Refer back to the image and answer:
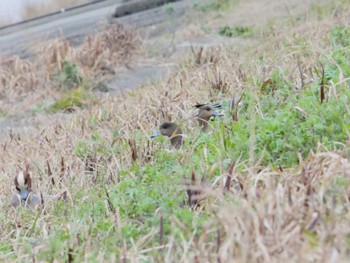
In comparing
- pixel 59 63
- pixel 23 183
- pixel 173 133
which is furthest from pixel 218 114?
pixel 59 63

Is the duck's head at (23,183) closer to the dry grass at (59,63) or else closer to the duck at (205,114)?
the duck at (205,114)

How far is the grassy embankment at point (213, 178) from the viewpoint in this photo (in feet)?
10.4

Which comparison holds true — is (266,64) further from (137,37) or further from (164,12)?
(164,12)

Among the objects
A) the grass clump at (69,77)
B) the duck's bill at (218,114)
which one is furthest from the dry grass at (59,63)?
the duck's bill at (218,114)

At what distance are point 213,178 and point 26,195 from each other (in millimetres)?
1467

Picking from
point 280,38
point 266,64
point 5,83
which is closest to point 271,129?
point 266,64

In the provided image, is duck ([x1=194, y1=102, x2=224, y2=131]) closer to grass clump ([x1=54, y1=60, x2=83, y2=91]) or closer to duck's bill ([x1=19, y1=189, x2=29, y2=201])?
duck's bill ([x1=19, y1=189, x2=29, y2=201])

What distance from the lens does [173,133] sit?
17.4 ft

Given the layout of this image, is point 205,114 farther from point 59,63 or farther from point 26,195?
point 59,63

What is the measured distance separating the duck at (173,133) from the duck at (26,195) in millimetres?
767

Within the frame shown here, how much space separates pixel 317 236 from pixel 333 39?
170 inches

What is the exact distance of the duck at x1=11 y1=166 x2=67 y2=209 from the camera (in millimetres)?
4980

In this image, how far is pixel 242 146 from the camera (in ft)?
14.6

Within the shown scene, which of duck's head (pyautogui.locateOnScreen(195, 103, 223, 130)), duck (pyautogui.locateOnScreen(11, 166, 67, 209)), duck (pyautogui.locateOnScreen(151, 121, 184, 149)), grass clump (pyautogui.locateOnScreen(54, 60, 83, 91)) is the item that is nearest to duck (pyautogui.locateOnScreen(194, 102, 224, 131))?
duck's head (pyautogui.locateOnScreen(195, 103, 223, 130))
